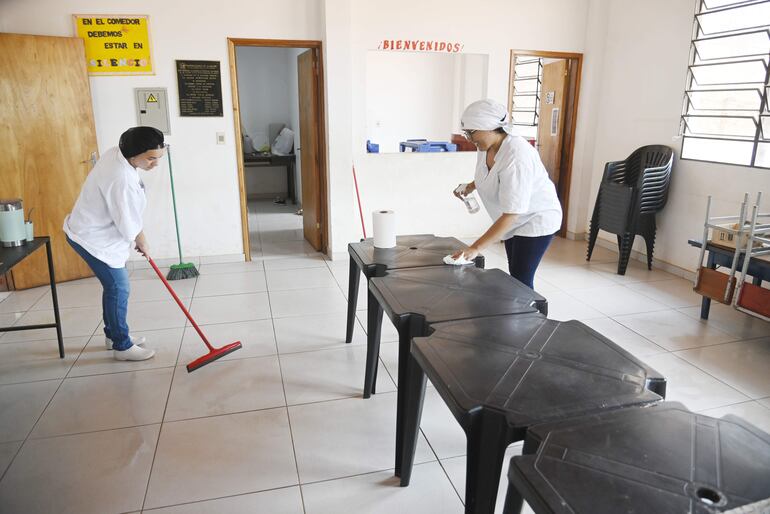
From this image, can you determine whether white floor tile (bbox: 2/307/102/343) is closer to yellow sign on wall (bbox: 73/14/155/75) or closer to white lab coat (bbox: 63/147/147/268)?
white lab coat (bbox: 63/147/147/268)

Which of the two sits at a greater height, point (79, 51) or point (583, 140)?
point (79, 51)

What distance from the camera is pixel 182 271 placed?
462 centimetres

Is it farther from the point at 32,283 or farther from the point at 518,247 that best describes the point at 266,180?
the point at 518,247

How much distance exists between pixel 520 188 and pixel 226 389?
187 cm

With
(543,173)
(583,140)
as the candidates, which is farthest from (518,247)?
(583,140)

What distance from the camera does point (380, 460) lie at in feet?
7.15

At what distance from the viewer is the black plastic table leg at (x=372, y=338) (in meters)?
2.47

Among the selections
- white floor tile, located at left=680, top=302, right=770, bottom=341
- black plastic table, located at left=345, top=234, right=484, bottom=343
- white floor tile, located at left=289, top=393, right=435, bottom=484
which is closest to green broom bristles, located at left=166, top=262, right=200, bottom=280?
black plastic table, located at left=345, top=234, right=484, bottom=343

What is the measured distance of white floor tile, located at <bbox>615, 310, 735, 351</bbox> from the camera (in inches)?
131

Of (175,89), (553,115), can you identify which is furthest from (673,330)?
(175,89)

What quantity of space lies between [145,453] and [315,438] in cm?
74

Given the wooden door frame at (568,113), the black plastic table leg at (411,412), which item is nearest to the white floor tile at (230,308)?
the black plastic table leg at (411,412)

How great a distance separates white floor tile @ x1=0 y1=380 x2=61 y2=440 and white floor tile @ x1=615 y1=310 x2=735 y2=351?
143 inches

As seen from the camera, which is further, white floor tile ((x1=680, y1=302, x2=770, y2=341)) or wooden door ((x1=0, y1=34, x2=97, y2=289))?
wooden door ((x1=0, y1=34, x2=97, y2=289))
